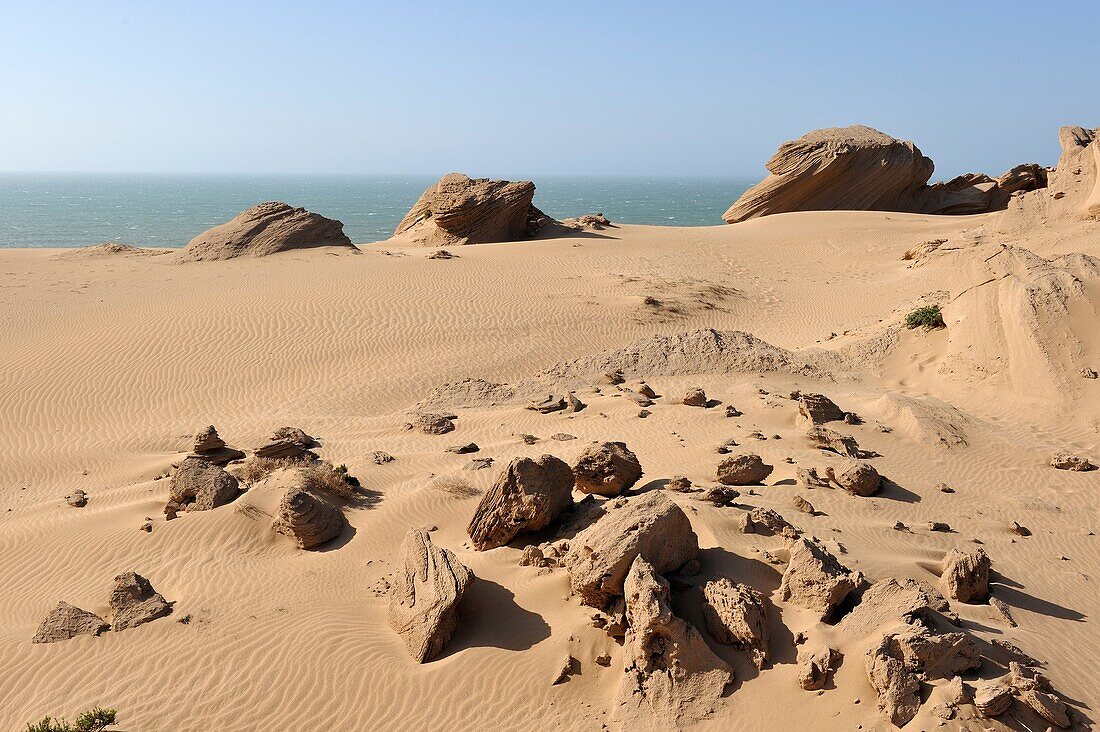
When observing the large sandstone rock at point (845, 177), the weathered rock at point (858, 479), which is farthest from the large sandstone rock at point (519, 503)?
the large sandstone rock at point (845, 177)

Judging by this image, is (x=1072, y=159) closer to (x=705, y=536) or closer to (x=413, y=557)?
(x=705, y=536)

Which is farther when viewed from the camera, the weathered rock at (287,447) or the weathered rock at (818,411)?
the weathered rock at (818,411)

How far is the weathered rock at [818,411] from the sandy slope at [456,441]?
368mm

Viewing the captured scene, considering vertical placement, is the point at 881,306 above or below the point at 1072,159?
below

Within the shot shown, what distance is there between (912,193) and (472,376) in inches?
1156

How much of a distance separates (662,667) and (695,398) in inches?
275

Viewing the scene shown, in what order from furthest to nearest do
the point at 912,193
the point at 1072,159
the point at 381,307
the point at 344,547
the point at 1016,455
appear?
the point at 912,193, the point at 1072,159, the point at 381,307, the point at 1016,455, the point at 344,547

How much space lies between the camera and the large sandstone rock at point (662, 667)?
6.04 metres

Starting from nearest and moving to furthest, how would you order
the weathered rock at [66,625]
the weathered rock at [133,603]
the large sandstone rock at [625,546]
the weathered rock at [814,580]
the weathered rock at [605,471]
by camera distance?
1. the weathered rock at [814,580]
2. the large sandstone rock at [625,546]
3. the weathered rock at [66,625]
4. the weathered rock at [133,603]
5. the weathered rock at [605,471]

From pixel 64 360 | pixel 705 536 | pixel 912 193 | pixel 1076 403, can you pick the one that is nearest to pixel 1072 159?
pixel 912 193

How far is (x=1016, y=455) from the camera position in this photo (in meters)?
11.3

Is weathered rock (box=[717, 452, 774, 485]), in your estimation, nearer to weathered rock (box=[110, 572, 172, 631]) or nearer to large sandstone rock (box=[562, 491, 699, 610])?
large sandstone rock (box=[562, 491, 699, 610])

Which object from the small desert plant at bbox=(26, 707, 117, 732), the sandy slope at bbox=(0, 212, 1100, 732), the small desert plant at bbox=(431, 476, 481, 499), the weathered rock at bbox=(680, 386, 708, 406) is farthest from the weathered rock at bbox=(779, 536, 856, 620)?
the weathered rock at bbox=(680, 386, 708, 406)

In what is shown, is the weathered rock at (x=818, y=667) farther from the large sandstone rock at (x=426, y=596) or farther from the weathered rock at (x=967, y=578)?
the large sandstone rock at (x=426, y=596)
